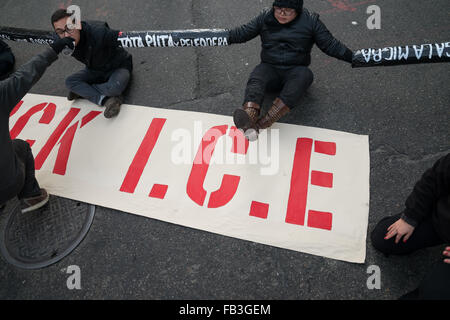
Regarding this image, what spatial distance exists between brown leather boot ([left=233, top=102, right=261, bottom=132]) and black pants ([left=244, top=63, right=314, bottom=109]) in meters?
0.05

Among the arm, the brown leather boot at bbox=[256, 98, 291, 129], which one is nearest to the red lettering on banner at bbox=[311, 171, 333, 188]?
the brown leather boot at bbox=[256, 98, 291, 129]

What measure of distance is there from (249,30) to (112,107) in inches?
60.6

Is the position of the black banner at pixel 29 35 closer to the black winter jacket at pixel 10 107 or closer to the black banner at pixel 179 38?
the black banner at pixel 179 38

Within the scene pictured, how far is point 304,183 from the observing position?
7.96 ft

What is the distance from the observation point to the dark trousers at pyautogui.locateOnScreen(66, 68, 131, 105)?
3.02m

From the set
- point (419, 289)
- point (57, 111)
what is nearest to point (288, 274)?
point (419, 289)

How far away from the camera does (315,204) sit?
2.32m

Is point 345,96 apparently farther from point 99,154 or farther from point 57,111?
point 57,111

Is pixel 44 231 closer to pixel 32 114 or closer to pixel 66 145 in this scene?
pixel 66 145

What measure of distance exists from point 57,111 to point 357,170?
3052mm

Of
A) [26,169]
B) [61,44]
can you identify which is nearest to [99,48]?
[61,44]

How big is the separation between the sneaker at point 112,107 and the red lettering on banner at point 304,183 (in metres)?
1.84

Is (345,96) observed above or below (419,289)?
above

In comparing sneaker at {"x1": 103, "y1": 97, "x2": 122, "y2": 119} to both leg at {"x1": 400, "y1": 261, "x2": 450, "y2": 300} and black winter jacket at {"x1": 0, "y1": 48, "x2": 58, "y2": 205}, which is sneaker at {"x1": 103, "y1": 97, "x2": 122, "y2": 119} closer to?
black winter jacket at {"x1": 0, "y1": 48, "x2": 58, "y2": 205}
